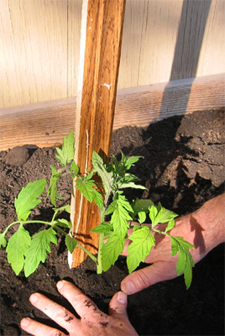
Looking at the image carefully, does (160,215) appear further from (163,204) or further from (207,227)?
(163,204)

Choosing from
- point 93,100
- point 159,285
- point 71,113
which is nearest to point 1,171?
point 71,113

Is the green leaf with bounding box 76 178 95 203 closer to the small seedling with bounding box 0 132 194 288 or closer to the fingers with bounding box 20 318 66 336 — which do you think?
the small seedling with bounding box 0 132 194 288

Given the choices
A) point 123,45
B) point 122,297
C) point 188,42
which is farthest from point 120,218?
point 188,42

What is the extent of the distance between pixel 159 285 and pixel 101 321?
33 centimetres

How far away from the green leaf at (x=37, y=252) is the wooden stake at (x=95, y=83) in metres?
0.24

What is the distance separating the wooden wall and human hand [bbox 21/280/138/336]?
1.22m

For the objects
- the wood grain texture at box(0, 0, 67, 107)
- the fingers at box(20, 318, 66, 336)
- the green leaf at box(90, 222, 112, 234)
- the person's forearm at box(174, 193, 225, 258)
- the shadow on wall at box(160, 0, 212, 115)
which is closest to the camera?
the green leaf at box(90, 222, 112, 234)

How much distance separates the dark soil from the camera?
131 cm

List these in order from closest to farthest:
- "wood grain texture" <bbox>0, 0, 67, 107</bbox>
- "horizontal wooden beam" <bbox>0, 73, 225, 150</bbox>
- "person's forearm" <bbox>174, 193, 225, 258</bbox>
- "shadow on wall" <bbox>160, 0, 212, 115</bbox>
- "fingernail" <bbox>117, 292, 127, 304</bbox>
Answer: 1. "fingernail" <bbox>117, 292, 127, 304</bbox>
2. "person's forearm" <bbox>174, 193, 225, 258</bbox>
3. "wood grain texture" <bbox>0, 0, 67, 107</bbox>
4. "horizontal wooden beam" <bbox>0, 73, 225, 150</bbox>
5. "shadow on wall" <bbox>160, 0, 212, 115</bbox>

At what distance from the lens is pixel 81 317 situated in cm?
125

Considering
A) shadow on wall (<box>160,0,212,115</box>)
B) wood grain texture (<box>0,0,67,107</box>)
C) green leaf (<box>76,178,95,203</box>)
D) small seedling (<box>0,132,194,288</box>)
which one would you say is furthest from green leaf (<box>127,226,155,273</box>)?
shadow on wall (<box>160,0,212,115</box>)

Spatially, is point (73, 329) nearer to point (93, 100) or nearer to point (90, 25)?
point (93, 100)

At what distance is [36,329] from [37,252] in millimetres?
385

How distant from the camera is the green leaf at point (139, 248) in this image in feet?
3.37
